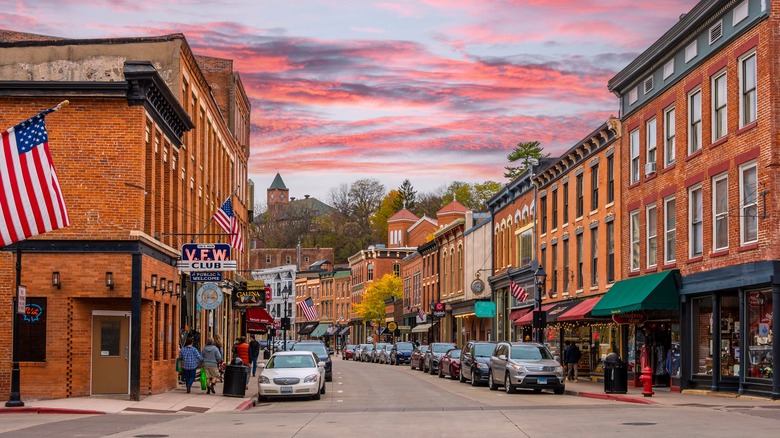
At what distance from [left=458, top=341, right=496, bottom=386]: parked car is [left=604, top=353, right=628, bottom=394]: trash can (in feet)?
24.1

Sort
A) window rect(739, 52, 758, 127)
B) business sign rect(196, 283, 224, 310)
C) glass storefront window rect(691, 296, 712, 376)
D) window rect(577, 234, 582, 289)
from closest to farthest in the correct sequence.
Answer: window rect(739, 52, 758, 127) → glass storefront window rect(691, 296, 712, 376) → business sign rect(196, 283, 224, 310) → window rect(577, 234, 582, 289)

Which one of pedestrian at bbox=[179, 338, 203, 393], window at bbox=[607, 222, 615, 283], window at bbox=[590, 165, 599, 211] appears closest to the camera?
pedestrian at bbox=[179, 338, 203, 393]

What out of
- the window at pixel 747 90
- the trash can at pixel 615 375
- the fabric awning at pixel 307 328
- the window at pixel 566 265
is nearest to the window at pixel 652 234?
the trash can at pixel 615 375

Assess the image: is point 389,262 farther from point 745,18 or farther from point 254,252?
point 745,18

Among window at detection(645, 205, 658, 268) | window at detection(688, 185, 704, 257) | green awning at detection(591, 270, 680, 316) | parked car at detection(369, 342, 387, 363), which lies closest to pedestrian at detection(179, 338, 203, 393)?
green awning at detection(591, 270, 680, 316)

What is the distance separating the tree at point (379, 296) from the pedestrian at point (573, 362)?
227ft

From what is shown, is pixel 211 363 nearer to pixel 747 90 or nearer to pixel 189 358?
pixel 189 358

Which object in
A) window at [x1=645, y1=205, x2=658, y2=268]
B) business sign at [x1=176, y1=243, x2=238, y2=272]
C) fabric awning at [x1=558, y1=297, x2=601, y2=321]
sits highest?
window at [x1=645, y1=205, x2=658, y2=268]

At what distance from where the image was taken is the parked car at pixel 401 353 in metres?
72.1

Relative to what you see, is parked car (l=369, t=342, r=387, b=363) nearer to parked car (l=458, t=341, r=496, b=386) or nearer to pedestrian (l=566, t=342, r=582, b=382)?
parked car (l=458, t=341, r=496, b=386)

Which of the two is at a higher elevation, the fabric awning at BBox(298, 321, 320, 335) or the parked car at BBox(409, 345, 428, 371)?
the parked car at BBox(409, 345, 428, 371)

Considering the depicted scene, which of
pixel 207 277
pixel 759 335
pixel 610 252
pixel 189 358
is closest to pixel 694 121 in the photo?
pixel 759 335

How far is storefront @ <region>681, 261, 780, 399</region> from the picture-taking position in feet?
91.9

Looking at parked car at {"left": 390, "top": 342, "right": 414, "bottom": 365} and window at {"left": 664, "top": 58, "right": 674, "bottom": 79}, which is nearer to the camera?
window at {"left": 664, "top": 58, "right": 674, "bottom": 79}
